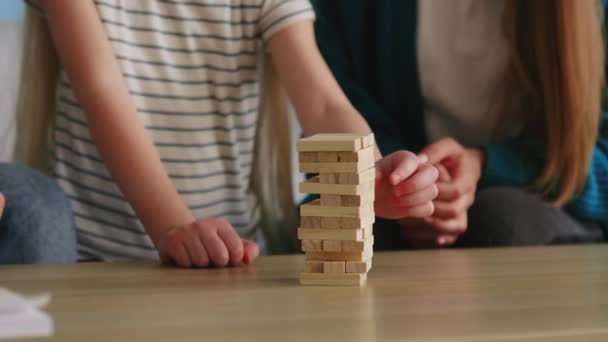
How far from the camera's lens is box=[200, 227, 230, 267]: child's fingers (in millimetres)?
946

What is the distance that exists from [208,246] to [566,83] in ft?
2.30

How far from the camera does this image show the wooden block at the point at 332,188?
800 mm

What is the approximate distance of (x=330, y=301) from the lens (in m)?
0.75

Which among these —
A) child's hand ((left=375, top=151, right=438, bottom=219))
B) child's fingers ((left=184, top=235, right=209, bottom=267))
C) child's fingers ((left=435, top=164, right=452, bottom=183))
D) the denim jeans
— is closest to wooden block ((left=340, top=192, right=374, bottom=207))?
child's hand ((left=375, top=151, right=438, bottom=219))

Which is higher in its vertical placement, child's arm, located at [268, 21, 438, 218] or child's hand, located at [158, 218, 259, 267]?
child's arm, located at [268, 21, 438, 218]

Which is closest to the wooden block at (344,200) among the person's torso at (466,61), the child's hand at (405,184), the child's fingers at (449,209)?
the child's hand at (405,184)

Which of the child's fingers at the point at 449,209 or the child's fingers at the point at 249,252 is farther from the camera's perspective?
the child's fingers at the point at 449,209

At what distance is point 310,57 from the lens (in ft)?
4.26

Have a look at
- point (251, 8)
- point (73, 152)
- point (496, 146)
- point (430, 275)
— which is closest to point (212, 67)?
point (251, 8)

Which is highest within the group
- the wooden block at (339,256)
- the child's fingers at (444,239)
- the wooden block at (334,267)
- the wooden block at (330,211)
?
the wooden block at (330,211)

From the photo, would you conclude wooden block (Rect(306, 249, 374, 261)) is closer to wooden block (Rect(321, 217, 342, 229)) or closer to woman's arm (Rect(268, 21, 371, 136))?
wooden block (Rect(321, 217, 342, 229))

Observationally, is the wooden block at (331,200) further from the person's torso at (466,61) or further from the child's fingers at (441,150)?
the person's torso at (466,61)

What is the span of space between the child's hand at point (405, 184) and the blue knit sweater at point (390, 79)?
0.45 meters

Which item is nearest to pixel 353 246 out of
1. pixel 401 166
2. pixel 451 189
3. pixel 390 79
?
pixel 401 166
